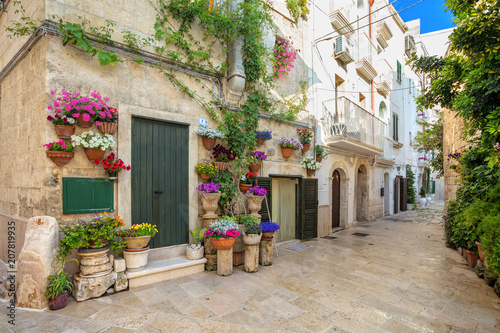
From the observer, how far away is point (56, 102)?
3.58 meters

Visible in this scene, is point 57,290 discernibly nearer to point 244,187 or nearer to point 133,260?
point 133,260

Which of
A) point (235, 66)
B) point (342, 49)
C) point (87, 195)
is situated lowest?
point (87, 195)

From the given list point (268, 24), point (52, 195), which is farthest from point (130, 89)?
point (268, 24)

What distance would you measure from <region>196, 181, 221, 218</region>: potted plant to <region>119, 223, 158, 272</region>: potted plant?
1242 millimetres

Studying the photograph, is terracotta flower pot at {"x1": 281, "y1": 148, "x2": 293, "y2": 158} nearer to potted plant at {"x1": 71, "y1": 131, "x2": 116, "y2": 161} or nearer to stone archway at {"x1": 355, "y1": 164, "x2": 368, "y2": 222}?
potted plant at {"x1": 71, "y1": 131, "x2": 116, "y2": 161}

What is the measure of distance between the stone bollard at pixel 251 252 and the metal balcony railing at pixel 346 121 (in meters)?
5.08

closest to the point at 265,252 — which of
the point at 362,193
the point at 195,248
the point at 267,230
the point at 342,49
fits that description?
the point at 267,230

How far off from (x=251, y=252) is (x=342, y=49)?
25.9 feet

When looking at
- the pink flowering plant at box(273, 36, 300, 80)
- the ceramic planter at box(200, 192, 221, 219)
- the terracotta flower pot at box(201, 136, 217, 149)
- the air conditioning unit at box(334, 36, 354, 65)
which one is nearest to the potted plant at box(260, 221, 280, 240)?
the ceramic planter at box(200, 192, 221, 219)

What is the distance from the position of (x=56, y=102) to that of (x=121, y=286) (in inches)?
112

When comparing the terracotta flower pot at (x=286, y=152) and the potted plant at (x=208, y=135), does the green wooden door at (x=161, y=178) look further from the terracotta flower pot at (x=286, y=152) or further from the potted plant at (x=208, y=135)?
the terracotta flower pot at (x=286, y=152)

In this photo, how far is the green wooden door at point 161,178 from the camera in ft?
14.6

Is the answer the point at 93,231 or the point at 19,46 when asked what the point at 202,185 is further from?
the point at 19,46

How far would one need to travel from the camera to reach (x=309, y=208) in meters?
7.66
